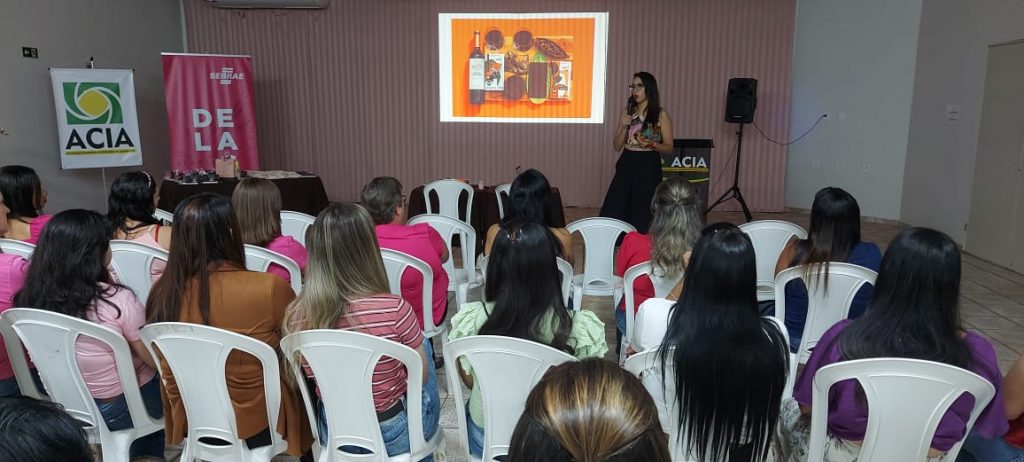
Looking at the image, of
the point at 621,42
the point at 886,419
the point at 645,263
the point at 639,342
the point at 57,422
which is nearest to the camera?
the point at 57,422

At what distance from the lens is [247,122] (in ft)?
23.6

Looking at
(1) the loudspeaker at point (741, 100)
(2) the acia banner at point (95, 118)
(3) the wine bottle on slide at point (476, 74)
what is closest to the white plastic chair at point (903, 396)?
(1) the loudspeaker at point (741, 100)

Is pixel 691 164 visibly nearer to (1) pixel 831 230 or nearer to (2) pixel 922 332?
(1) pixel 831 230

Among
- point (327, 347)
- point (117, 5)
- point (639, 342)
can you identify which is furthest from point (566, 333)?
point (117, 5)

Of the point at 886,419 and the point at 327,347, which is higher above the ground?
the point at 327,347

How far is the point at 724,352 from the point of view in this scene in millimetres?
1626

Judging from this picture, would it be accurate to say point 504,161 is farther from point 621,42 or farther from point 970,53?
point 970,53

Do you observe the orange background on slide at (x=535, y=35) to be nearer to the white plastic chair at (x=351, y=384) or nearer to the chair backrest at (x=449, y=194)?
the chair backrest at (x=449, y=194)

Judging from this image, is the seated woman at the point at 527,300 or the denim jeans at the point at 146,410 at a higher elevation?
the seated woman at the point at 527,300

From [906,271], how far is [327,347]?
1.54 metres

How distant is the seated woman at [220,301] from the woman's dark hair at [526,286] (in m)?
0.70

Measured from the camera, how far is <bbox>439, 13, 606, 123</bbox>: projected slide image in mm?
8047

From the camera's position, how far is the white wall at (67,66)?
578 centimetres

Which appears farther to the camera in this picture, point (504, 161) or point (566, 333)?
point (504, 161)
